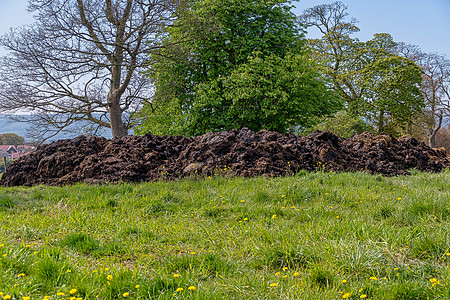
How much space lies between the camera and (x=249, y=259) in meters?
2.93

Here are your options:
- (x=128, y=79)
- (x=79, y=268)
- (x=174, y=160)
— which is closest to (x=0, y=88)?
(x=128, y=79)

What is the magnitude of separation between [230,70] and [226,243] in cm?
948

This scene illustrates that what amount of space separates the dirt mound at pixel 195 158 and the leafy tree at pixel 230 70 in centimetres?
355

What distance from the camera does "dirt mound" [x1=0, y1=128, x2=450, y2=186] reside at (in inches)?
261

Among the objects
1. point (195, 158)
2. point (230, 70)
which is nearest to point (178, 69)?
point (230, 70)

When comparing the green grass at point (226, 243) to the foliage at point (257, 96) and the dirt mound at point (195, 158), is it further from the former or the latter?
the foliage at point (257, 96)

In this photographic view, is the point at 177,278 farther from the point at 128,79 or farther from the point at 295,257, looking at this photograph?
the point at 128,79

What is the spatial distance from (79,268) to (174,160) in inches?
174

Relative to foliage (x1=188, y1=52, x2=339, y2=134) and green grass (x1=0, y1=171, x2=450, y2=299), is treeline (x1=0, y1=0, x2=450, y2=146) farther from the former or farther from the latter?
green grass (x1=0, y1=171, x2=450, y2=299)

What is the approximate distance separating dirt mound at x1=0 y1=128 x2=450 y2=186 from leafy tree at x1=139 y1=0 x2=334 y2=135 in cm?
355

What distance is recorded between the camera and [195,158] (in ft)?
22.7

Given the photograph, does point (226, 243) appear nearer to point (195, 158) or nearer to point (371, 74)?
point (195, 158)

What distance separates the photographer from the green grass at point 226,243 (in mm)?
2441

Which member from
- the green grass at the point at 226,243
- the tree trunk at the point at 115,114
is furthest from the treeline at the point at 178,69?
the green grass at the point at 226,243
